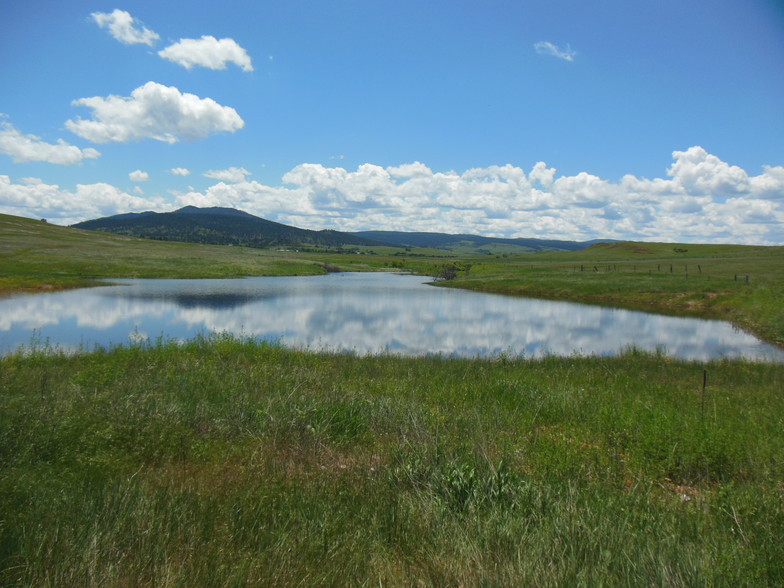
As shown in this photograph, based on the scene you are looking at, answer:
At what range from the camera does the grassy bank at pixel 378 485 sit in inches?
171

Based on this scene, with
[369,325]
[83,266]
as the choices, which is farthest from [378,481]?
[83,266]

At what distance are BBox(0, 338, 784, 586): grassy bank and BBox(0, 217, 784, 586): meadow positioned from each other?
1.3 inches

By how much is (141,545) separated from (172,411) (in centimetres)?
492

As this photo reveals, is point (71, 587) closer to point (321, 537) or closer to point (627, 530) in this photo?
point (321, 537)

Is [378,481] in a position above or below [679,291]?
above

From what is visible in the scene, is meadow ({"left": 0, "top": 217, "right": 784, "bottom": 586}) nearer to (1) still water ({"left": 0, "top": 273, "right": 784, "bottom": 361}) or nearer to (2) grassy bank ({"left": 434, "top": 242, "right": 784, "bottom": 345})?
(1) still water ({"left": 0, "top": 273, "right": 784, "bottom": 361})

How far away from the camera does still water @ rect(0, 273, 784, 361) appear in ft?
82.0

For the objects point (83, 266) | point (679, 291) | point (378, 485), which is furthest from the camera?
point (83, 266)

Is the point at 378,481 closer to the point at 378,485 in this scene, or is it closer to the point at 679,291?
the point at 378,485

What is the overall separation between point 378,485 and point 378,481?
96 mm

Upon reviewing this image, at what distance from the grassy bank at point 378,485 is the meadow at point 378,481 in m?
0.03

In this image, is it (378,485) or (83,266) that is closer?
(378,485)

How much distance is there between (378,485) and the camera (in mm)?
6469

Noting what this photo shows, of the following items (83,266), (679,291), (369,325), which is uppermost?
(83,266)
